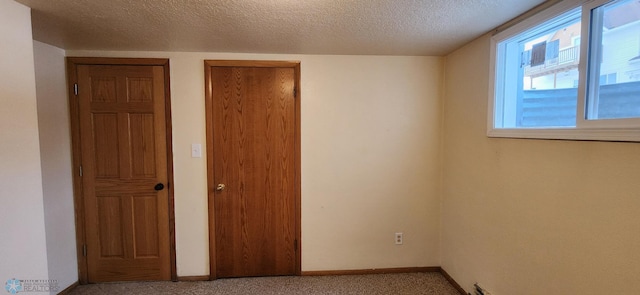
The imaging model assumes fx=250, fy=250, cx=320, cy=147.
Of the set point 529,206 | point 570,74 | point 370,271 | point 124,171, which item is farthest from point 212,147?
point 570,74

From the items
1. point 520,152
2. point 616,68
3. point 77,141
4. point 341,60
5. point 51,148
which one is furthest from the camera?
point 341,60

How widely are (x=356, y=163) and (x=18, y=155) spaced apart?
89.6 inches

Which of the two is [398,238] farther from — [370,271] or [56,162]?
[56,162]

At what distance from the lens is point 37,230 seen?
4.88ft

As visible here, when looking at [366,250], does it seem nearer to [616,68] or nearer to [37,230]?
[616,68]

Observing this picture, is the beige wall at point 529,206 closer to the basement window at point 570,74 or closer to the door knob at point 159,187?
the basement window at point 570,74

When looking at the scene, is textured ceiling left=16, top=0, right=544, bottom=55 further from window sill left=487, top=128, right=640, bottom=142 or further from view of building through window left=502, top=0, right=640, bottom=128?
window sill left=487, top=128, right=640, bottom=142

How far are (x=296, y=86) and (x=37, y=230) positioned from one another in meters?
2.00

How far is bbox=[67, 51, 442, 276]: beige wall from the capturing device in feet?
7.64

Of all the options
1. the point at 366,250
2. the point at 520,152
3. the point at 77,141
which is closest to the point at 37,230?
the point at 77,141

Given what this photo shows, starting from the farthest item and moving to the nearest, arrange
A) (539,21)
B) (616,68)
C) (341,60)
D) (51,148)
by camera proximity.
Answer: (341,60)
(51,148)
(539,21)
(616,68)

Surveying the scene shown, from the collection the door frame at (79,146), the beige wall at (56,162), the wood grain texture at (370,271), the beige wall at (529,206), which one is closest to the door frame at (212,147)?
the wood grain texture at (370,271)

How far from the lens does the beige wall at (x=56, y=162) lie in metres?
1.99

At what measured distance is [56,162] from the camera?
2092 millimetres
